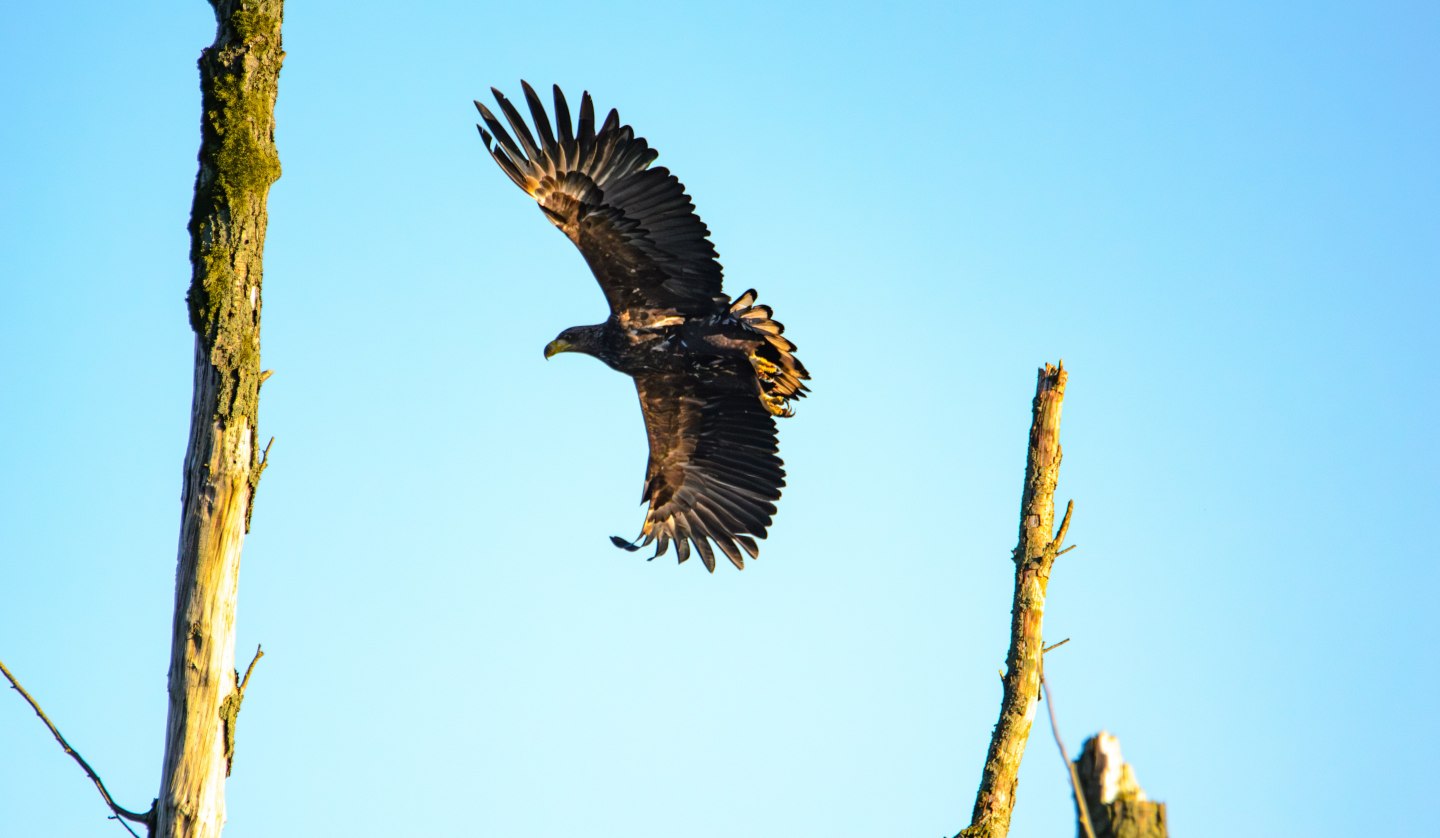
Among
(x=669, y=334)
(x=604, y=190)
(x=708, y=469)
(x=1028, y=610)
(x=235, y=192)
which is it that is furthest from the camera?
(x=708, y=469)

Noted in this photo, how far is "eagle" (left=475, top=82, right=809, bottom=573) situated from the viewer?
780 centimetres

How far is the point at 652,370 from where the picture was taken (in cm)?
863

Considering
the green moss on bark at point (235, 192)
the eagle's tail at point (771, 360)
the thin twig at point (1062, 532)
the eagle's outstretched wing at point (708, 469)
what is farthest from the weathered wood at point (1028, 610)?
the green moss on bark at point (235, 192)

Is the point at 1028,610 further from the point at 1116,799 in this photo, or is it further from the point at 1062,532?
the point at 1116,799

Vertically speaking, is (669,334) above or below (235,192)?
above

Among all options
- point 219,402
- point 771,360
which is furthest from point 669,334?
point 219,402

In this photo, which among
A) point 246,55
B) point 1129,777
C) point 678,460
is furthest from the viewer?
point 678,460

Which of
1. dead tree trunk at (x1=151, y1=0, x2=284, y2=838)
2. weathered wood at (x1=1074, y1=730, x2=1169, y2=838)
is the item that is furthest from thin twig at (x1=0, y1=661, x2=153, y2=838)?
weathered wood at (x1=1074, y1=730, x2=1169, y2=838)

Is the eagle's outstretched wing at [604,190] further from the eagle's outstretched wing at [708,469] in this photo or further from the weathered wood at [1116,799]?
the weathered wood at [1116,799]

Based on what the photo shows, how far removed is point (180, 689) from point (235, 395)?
105 cm

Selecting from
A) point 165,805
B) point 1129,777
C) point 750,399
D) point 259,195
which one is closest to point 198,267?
point 259,195

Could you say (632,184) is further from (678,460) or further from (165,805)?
(165,805)

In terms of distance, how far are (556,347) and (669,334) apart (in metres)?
0.79

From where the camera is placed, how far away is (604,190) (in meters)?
7.86
